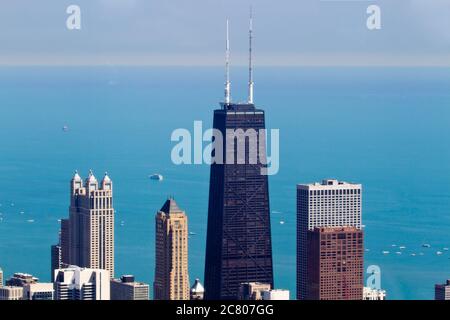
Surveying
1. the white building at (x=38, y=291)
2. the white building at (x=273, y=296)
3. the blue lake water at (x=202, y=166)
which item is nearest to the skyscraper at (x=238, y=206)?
the blue lake water at (x=202, y=166)

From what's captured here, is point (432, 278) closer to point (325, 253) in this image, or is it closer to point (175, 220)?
point (325, 253)

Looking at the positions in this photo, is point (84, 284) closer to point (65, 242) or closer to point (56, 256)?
point (56, 256)

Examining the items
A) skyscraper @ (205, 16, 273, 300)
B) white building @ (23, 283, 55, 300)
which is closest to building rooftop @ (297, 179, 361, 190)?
skyscraper @ (205, 16, 273, 300)

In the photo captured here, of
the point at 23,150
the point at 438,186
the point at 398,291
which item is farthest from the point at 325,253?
the point at 23,150

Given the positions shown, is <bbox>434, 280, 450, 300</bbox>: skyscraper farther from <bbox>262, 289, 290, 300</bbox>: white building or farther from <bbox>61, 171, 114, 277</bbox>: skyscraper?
<bbox>262, 289, 290, 300</bbox>: white building

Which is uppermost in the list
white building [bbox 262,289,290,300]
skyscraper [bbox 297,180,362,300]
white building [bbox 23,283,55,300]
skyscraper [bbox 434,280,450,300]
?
skyscraper [bbox 297,180,362,300]
